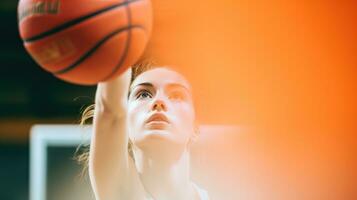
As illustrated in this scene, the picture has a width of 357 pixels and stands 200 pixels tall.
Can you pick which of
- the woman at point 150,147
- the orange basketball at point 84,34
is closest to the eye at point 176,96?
the woman at point 150,147

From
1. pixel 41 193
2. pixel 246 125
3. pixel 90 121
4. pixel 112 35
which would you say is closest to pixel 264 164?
pixel 246 125

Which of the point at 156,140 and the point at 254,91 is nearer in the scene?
the point at 156,140

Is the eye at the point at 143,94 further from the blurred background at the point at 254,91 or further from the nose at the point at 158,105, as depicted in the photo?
the blurred background at the point at 254,91

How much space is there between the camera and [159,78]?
57.7 inches

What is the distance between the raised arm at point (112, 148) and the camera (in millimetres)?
1119

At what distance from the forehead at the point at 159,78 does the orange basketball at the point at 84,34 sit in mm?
392

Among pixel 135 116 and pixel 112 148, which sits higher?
pixel 135 116

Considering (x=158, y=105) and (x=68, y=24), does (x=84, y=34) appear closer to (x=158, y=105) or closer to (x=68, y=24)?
(x=68, y=24)

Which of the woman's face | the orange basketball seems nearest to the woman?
the woman's face

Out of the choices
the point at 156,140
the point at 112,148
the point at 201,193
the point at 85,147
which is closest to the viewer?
the point at 112,148

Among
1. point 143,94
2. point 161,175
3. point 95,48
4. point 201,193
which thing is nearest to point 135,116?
point 143,94

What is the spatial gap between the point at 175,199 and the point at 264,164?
15.2 inches

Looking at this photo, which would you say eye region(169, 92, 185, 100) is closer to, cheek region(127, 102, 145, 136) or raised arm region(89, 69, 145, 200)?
cheek region(127, 102, 145, 136)

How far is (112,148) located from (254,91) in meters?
0.67
